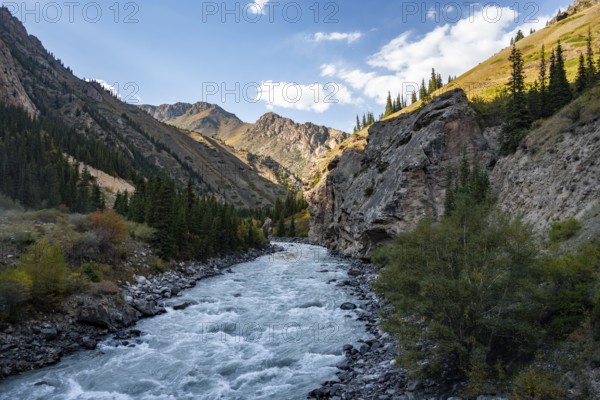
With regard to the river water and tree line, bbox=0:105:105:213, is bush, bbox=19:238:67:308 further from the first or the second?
tree line, bbox=0:105:105:213

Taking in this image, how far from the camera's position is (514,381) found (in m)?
10.6

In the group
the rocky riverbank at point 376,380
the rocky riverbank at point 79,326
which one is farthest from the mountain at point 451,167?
the rocky riverbank at point 79,326

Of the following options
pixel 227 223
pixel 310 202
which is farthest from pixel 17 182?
pixel 310 202

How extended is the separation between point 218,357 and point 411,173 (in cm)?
4057

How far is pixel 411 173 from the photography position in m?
52.2

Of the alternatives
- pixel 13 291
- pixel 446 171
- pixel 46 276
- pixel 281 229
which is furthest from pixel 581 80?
pixel 281 229

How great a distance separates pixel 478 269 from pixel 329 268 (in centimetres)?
3873

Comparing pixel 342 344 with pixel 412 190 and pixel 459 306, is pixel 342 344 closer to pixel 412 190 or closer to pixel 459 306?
pixel 459 306

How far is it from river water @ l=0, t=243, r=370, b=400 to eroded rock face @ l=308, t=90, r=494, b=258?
22.7 meters

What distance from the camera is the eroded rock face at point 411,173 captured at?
50.8 m

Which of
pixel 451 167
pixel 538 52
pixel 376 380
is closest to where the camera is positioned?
pixel 376 380

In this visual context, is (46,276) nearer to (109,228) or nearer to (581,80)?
(109,228)

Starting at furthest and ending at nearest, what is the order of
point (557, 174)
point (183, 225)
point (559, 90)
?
point (183, 225)
point (559, 90)
point (557, 174)

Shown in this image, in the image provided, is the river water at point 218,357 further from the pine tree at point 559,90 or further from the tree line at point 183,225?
the pine tree at point 559,90
